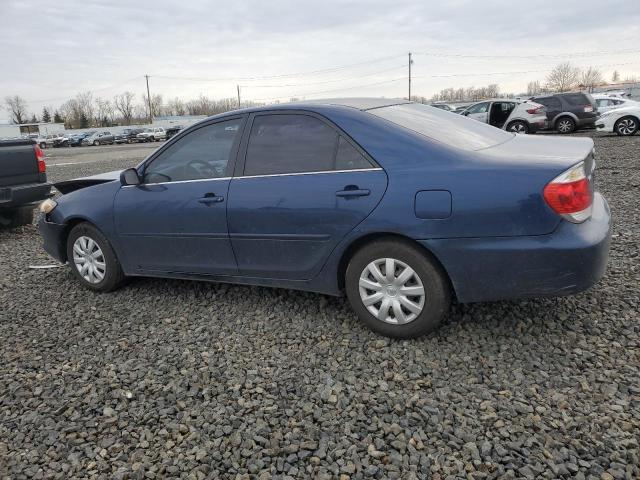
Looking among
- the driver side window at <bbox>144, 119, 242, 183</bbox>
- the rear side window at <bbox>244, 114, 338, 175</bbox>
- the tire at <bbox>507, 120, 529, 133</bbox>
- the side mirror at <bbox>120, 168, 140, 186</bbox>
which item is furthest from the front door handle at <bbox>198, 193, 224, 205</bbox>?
the tire at <bbox>507, 120, 529, 133</bbox>

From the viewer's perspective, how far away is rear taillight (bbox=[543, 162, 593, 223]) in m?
2.81

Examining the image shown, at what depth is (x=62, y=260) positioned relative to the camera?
194 inches

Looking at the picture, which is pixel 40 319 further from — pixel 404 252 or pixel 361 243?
pixel 404 252

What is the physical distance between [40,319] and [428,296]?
3143 mm

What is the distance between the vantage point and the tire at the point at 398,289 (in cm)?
312

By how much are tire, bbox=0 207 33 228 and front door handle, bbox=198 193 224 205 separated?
5.06 metres

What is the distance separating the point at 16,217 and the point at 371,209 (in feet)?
21.8

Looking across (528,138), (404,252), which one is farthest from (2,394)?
(528,138)

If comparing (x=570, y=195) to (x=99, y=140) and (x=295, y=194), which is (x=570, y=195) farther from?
(x=99, y=140)

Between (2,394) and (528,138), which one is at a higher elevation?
(528,138)

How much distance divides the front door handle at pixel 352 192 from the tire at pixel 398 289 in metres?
0.32

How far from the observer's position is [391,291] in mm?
3248

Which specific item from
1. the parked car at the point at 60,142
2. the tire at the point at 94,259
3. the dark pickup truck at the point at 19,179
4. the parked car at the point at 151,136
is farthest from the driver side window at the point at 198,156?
the parked car at the point at 60,142

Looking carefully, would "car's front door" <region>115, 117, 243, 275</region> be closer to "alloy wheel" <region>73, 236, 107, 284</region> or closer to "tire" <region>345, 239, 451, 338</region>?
"alloy wheel" <region>73, 236, 107, 284</region>
